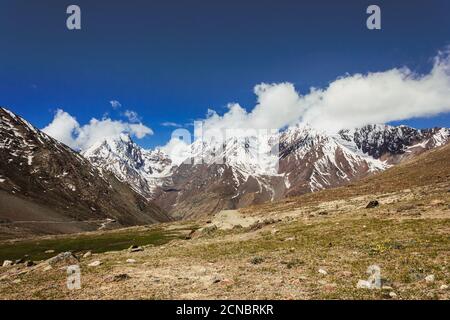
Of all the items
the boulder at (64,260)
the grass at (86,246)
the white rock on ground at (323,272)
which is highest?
the grass at (86,246)

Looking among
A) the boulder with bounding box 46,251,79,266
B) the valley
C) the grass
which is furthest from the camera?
the grass

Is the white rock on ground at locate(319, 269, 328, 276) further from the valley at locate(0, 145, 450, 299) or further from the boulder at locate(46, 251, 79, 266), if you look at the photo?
the boulder at locate(46, 251, 79, 266)

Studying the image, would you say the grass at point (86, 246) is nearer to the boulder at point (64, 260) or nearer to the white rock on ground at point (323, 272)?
the boulder at point (64, 260)

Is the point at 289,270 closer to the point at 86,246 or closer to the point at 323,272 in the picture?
the point at 323,272

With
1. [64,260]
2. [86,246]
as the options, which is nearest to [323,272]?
[64,260]

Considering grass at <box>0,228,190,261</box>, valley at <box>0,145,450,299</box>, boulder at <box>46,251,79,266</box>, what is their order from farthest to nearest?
grass at <box>0,228,190,261</box>
boulder at <box>46,251,79,266</box>
valley at <box>0,145,450,299</box>

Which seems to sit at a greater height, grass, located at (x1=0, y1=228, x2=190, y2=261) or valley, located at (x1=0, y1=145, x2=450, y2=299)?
grass, located at (x1=0, y1=228, x2=190, y2=261)

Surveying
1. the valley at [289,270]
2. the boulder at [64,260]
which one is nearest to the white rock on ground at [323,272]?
the valley at [289,270]

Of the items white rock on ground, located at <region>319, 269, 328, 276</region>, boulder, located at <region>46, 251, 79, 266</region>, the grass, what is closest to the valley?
white rock on ground, located at <region>319, 269, 328, 276</region>

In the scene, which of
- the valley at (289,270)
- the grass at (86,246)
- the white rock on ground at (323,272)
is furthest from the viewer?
the grass at (86,246)

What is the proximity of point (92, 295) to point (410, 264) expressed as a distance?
18918mm

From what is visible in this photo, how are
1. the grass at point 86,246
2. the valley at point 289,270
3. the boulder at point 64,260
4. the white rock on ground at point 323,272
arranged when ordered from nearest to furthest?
the valley at point 289,270 → the white rock on ground at point 323,272 → the boulder at point 64,260 → the grass at point 86,246

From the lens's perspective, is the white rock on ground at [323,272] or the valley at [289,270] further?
the white rock on ground at [323,272]
